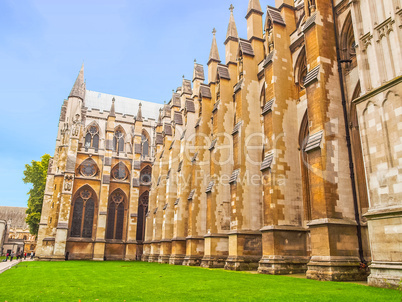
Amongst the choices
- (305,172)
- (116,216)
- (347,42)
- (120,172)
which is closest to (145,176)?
(120,172)

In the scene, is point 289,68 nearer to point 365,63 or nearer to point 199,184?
point 365,63

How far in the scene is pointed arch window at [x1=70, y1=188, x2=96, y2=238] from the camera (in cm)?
3388

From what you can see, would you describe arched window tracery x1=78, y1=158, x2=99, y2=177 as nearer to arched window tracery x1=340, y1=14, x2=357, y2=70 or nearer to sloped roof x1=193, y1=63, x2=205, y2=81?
sloped roof x1=193, y1=63, x2=205, y2=81

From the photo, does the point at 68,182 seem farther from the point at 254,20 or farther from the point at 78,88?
the point at 254,20

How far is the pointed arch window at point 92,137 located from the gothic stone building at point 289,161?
5781 millimetres

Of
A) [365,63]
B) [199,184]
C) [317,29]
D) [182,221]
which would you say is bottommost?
[182,221]

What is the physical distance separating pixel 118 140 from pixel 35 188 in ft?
39.1

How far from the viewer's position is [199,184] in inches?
918

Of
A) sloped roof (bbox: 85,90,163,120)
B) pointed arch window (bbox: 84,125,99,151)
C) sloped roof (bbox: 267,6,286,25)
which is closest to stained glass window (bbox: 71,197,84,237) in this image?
pointed arch window (bbox: 84,125,99,151)

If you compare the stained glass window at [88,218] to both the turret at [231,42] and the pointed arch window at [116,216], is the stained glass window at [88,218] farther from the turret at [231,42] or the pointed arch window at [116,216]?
the turret at [231,42]

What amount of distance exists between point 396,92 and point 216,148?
41.4 ft

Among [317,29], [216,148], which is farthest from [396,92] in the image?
[216,148]

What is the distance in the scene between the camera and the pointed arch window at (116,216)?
→ 117 ft

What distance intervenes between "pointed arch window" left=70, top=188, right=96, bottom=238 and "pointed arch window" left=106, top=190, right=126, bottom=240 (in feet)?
6.25
